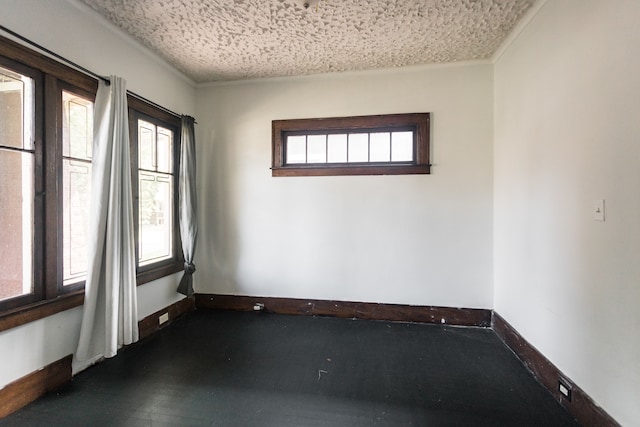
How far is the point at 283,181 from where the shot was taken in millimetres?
3160

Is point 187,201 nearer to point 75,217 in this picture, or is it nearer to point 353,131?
point 75,217

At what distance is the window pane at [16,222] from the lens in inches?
64.4

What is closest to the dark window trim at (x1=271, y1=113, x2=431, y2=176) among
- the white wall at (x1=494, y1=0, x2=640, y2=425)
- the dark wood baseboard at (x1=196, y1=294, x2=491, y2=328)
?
the white wall at (x1=494, y1=0, x2=640, y2=425)

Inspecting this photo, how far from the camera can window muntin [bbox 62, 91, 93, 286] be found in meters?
1.97

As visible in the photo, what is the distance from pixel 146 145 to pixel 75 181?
30.7 inches

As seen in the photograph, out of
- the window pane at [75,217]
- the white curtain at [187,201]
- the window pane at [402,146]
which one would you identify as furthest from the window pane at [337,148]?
the window pane at [75,217]

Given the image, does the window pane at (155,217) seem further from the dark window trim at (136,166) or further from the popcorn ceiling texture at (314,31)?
the popcorn ceiling texture at (314,31)

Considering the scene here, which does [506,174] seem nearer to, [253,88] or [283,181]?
[283,181]

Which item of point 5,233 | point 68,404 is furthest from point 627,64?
point 68,404

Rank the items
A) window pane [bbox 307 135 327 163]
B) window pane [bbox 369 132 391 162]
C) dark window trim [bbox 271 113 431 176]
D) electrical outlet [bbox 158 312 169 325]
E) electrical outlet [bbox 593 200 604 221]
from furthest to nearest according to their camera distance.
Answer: window pane [bbox 307 135 327 163], window pane [bbox 369 132 391 162], dark window trim [bbox 271 113 431 176], electrical outlet [bbox 158 312 169 325], electrical outlet [bbox 593 200 604 221]

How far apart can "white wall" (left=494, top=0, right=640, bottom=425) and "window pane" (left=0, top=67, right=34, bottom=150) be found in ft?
10.9

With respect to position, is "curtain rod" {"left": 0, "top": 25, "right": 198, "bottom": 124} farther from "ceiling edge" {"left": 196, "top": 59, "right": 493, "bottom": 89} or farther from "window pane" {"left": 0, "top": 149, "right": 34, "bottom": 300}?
"ceiling edge" {"left": 196, "top": 59, "right": 493, "bottom": 89}

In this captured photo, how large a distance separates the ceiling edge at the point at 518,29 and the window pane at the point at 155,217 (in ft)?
11.5

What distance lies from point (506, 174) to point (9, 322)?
3.77 metres
